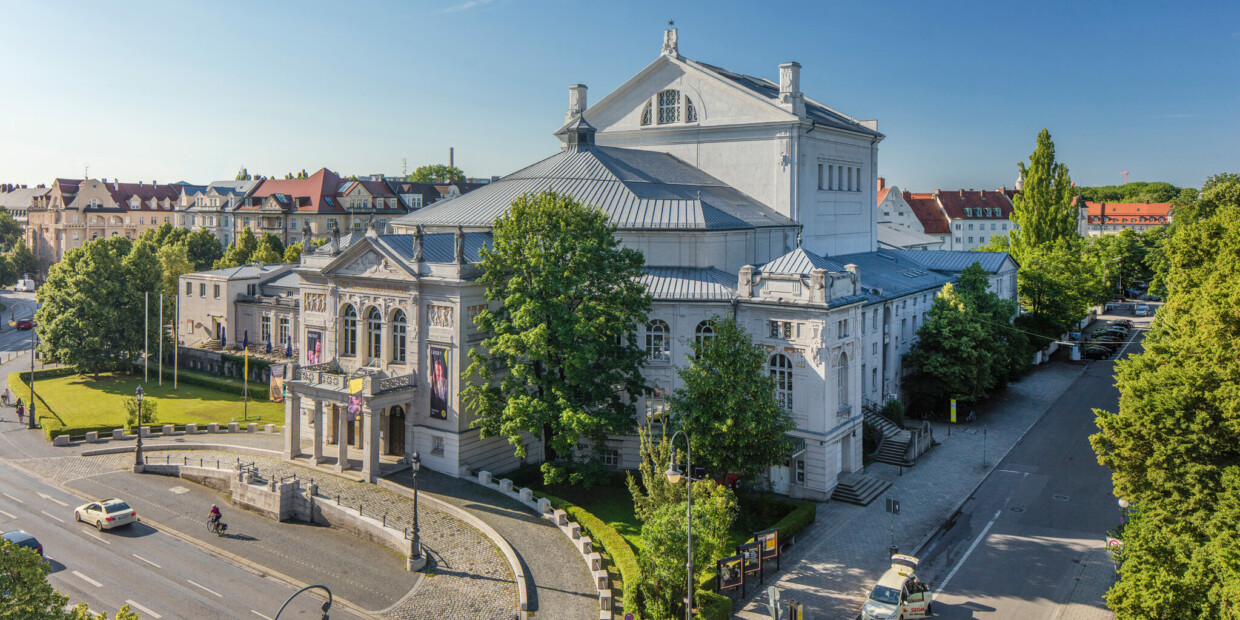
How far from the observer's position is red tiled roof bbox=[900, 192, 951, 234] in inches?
5477

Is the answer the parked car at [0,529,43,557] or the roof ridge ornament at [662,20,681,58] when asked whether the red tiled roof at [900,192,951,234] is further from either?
the parked car at [0,529,43,557]

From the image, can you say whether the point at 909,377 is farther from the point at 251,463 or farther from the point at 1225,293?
the point at 251,463

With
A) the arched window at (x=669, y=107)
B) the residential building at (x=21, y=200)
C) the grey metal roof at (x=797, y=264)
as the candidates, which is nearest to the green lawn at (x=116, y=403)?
the arched window at (x=669, y=107)

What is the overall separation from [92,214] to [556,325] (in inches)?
5165

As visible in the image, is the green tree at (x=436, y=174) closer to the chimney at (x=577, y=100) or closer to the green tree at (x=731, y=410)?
the chimney at (x=577, y=100)

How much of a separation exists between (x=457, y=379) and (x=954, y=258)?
50335mm

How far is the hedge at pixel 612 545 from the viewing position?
32.1 m

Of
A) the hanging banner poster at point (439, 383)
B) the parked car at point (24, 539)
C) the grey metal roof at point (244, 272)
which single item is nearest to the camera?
the parked car at point (24, 539)

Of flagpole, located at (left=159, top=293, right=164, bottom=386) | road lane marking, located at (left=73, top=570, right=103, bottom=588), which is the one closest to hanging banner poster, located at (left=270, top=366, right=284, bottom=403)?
flagpole, located at (left=159, top=293, right=164, bottom=386)

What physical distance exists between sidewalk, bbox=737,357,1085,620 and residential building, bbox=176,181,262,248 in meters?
105

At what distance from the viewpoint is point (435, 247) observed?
156 feet

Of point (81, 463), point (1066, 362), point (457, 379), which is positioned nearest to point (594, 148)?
point (457, 379)

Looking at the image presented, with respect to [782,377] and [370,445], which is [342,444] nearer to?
[370,445]

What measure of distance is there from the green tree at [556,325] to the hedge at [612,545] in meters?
1.73
